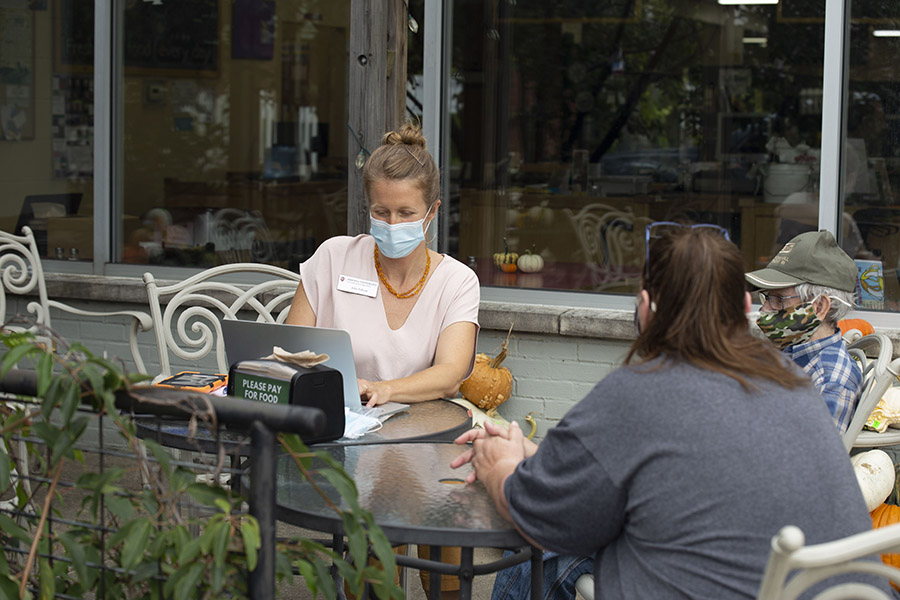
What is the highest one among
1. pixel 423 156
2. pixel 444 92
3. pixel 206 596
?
pixel 444 92

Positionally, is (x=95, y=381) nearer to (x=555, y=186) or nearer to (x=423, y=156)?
(x=423, y=156)

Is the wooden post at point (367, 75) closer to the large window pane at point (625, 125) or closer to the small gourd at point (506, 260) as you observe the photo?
the small gourd at point (506, 260)

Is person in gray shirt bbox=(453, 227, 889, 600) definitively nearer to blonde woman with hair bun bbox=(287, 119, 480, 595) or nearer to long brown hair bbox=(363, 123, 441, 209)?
blonde woman with hair bun bbox=(287, 119, 480, 595)

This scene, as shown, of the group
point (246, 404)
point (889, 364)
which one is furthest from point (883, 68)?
point (246, 404)

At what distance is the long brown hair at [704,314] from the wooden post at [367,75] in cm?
230

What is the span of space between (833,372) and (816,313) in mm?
155

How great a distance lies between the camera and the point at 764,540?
4.94 ft

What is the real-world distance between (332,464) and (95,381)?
0.34 meters

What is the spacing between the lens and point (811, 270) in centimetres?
260

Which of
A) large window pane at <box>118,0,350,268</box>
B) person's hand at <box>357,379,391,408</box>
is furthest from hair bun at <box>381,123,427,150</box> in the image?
large window pane at <box>118,0,350,268</box>

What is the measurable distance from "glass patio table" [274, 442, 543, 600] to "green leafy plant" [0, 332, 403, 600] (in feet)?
0.61

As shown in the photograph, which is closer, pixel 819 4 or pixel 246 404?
pixel 246 404

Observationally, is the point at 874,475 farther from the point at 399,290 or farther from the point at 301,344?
the point at 301,344

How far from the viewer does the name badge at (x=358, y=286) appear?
293 cm
